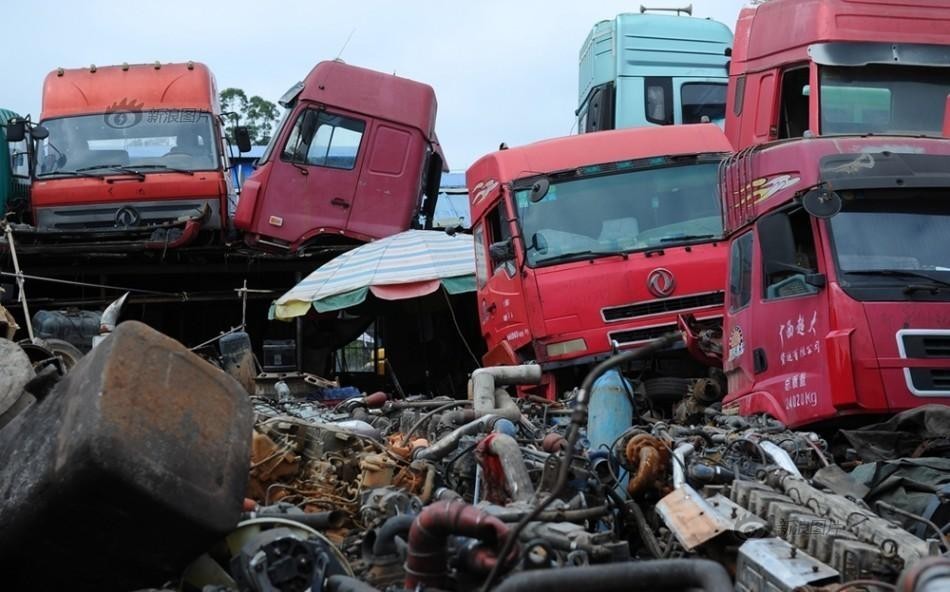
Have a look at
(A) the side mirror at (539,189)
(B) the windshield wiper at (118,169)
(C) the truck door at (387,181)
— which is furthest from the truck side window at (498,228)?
(B) the windshield wiper at (118,169)

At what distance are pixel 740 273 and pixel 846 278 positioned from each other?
4.26 feet

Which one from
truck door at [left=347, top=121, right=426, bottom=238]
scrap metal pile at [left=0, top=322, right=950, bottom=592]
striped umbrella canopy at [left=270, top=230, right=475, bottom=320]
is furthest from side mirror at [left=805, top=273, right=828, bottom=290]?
truck door at [left=347, top=121, right=426, bottom=238]

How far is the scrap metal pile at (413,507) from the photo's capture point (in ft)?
13.6

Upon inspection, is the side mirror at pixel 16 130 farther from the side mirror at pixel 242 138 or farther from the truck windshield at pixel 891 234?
the truck windshield at pixel 891 234

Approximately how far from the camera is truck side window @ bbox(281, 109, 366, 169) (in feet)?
56.2

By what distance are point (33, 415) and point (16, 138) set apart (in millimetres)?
12982

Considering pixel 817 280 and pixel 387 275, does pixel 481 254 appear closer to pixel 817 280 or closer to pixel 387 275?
pixel 387 275

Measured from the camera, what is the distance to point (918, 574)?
3.46 meters

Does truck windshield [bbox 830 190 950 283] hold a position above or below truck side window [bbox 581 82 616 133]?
below

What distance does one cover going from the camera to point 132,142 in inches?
689

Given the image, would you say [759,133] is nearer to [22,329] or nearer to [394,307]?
[394,307]

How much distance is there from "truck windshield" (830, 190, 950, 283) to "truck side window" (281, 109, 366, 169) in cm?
1054

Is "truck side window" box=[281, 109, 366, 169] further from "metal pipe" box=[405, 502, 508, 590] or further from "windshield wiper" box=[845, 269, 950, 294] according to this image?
"metal pipe" box=[405, 502, 508, 590]

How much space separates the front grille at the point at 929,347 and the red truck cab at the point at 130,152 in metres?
11.3
